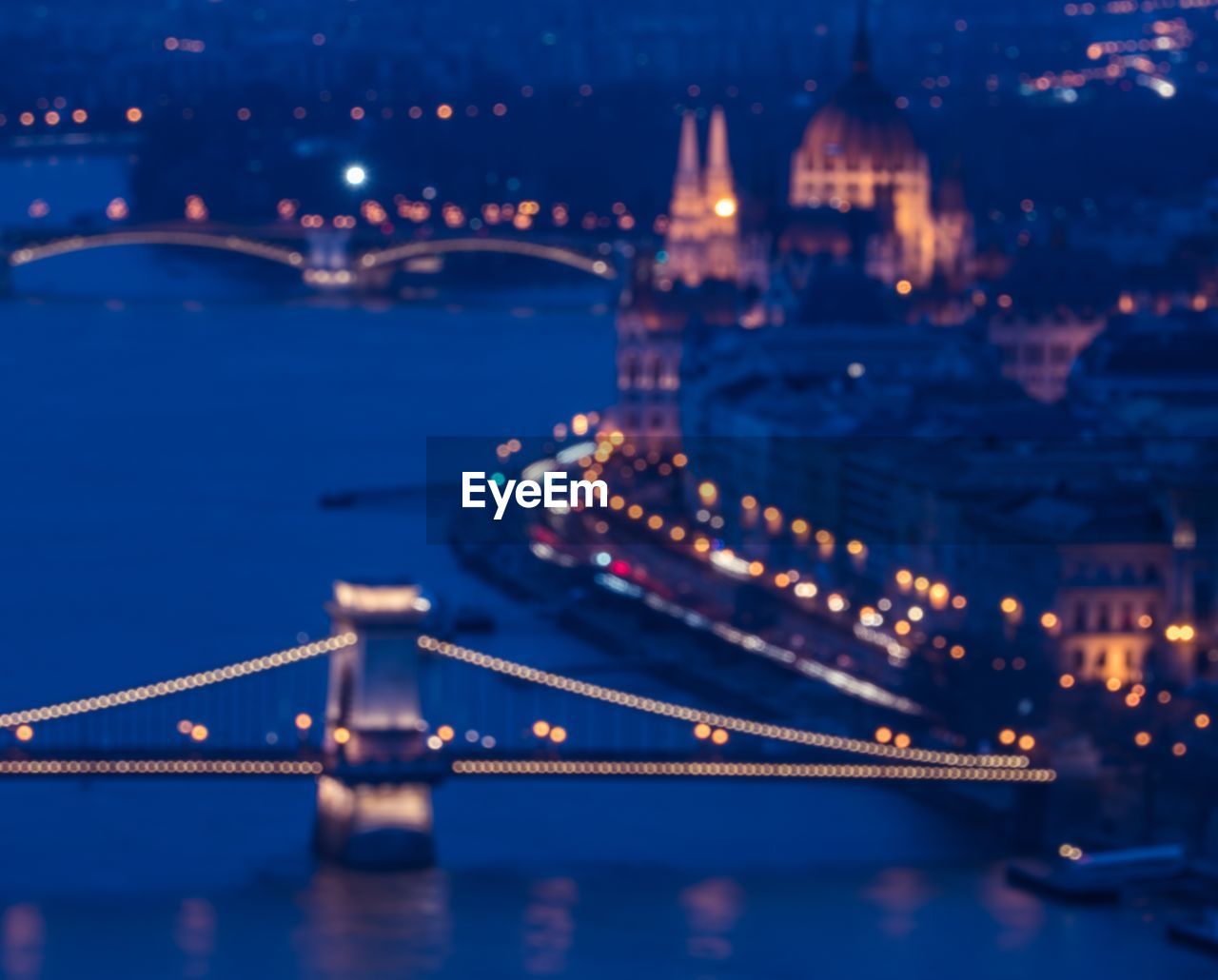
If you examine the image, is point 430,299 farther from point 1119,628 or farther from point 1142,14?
point 1142,14

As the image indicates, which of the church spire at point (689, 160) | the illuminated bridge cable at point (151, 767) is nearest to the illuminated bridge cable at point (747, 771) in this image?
the illuminated bridge cable at point (151, 767)

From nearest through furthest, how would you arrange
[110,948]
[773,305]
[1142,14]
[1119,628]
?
[110,948]
[1119,628]
[773,305]
[1142,14]

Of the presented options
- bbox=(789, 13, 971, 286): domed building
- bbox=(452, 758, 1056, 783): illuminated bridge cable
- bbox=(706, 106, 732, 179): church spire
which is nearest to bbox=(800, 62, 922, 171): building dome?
bbox=(789, 13, 971, 286): domed building

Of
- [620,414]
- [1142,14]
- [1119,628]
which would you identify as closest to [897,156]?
[620,414]

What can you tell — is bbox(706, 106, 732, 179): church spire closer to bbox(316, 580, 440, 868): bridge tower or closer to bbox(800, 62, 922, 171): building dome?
bbox(800, 62, 922, 171): building dome

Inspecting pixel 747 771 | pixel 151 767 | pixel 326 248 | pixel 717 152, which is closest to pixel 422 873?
pixel 151 767

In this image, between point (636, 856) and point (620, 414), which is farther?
point (620, 414)
